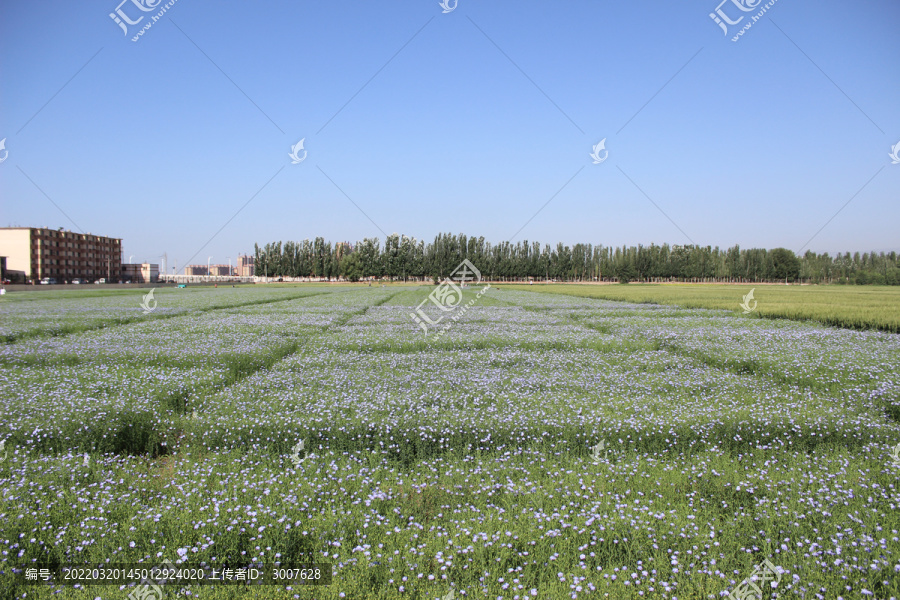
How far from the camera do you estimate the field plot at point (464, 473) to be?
441 cm

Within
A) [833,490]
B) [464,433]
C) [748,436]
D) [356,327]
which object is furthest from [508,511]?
[356,327]

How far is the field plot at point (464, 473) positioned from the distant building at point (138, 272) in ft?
595

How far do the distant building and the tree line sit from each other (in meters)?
38.2

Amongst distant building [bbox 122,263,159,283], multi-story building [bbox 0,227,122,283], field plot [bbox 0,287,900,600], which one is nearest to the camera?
field plot [bbox 0,287,900,600]

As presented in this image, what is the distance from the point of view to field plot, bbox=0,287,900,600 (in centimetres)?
441

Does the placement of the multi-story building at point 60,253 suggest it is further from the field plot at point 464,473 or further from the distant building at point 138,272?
the field plot at point 464,473

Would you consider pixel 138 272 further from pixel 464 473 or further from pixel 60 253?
pixel 464 473

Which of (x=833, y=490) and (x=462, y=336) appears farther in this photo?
(x=462, y=336)

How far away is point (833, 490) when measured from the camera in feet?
18.9

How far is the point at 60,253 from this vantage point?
456ft

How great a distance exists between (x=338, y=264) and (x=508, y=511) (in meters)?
158

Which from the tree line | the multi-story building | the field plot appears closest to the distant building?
the multi-story building

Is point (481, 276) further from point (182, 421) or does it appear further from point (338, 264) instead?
point (182, 421)

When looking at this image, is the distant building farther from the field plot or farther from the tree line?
the field plot
